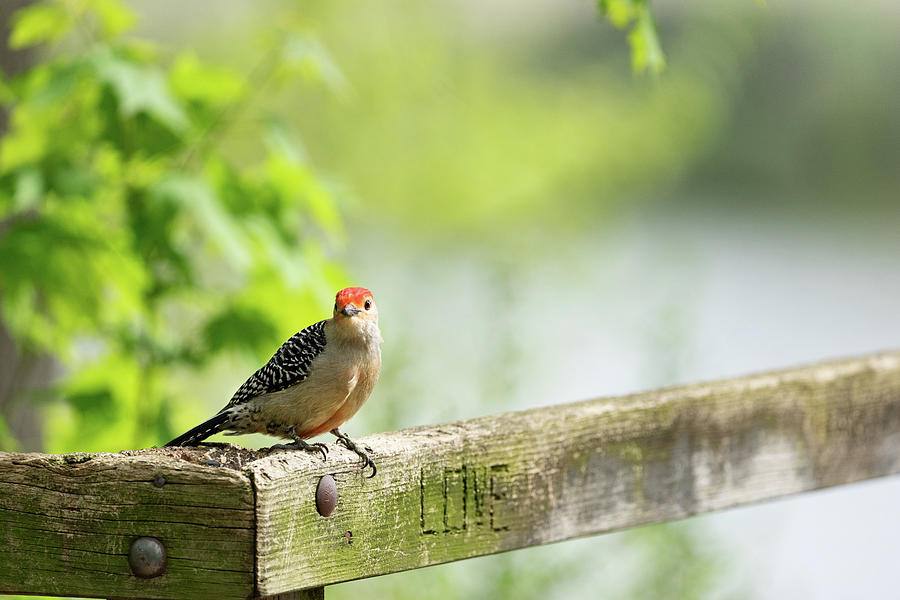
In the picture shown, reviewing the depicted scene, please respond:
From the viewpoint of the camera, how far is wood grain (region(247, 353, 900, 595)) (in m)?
1.15

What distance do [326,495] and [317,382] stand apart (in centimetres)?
32

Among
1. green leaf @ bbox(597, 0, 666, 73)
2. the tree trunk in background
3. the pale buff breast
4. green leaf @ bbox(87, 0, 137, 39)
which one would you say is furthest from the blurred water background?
the pale buff breast

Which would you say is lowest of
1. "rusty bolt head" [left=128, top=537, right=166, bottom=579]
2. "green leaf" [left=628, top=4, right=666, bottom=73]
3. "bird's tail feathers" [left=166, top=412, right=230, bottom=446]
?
"rusty bolt head" [left=128, top=537, right=166, bottom=579]

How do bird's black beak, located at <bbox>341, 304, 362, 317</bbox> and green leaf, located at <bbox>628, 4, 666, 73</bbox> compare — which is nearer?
bird's black beak, located at <bbox>341, 304, 362, 317</bbox>

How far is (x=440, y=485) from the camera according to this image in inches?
51.8

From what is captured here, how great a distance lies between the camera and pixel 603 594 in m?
3.68

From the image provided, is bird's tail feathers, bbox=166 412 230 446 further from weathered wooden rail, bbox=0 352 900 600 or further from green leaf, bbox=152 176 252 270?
green leaf, bbox=152 176 252 270

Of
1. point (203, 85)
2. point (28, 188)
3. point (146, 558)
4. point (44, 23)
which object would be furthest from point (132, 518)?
point (44, 23)

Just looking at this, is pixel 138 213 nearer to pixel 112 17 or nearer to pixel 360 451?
pixel 112 17

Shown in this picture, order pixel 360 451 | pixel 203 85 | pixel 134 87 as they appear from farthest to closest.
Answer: pixel 203 85, pixel 134 87, pixel 360 451

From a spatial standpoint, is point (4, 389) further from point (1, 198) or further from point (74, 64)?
point (74, 64)

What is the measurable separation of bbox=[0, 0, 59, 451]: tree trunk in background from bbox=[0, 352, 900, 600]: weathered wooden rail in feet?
5.52

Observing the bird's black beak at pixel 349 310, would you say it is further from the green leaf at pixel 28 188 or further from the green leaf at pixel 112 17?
the green leaf at pixel 112 17

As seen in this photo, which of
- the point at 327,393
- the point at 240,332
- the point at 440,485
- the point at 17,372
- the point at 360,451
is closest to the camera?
the point at 360,451
